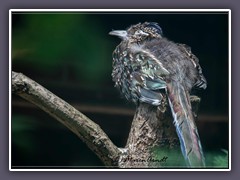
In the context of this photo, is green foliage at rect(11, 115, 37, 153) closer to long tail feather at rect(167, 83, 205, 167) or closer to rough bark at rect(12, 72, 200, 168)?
rough bark at rect(12, 72, 200, 168)

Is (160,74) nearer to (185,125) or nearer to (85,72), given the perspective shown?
(185,125)

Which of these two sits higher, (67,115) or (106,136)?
(67,115)

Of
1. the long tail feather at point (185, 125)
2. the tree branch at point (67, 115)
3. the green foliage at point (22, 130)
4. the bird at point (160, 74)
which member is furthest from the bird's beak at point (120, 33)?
the green foliage at point (22, 130)

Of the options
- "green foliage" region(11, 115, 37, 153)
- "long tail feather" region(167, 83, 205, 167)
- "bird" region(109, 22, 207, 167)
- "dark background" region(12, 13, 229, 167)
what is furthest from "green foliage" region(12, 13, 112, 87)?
"long tail feather" region(167, 83, 205, 167)

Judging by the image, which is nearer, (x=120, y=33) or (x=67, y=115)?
(x=67, y=115)

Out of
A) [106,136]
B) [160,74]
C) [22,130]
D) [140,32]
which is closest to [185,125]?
[160,74]
